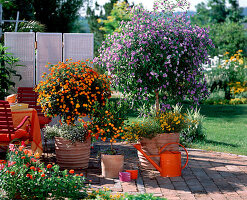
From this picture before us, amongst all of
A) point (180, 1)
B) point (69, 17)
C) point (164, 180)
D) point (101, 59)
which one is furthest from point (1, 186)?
point (69, 17)

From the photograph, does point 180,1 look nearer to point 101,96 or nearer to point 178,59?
point 178,59

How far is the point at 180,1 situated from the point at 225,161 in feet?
8.45

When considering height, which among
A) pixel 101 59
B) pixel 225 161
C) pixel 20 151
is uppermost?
pixel 101 59

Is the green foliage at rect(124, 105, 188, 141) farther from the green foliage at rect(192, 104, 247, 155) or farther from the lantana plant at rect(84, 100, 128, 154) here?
the green foliage at rect(192, 104, 247, 155)

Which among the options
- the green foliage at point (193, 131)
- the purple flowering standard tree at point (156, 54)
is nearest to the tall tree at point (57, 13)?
the green foliage at point (193, 131)

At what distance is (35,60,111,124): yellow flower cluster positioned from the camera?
18.5 feet

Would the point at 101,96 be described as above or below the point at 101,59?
below

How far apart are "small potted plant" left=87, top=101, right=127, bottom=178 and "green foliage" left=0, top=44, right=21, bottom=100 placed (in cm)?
312

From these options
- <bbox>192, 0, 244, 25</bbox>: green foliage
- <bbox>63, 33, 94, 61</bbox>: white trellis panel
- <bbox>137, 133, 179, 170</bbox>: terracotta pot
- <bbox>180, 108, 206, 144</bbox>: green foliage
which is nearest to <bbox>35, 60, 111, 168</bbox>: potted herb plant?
<bbox>137, 133, 179, 170</bbox>: terracotta pot

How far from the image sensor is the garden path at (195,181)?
442cm

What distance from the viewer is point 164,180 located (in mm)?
4910

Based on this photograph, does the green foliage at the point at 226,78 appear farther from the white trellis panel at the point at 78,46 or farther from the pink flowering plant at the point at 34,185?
the pink flowering plant at the point at 34,185

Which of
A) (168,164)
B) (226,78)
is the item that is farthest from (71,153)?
(226,78)

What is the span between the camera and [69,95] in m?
5.63
